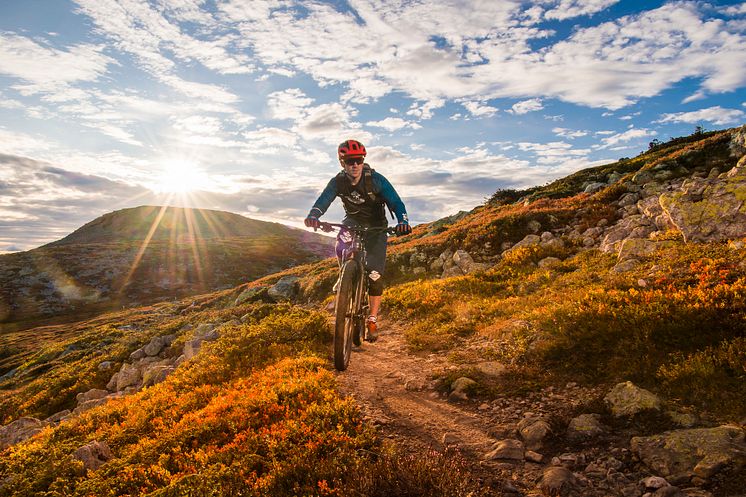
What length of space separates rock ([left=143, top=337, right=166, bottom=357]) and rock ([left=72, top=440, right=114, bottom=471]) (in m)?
11.8

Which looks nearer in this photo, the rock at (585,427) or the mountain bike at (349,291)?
the rock at (585,427)

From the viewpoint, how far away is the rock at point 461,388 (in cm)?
743

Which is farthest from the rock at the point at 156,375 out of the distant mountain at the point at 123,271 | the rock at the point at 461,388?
the distant mountain at the point at 123,271

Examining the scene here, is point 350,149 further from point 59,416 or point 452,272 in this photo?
point 59,416

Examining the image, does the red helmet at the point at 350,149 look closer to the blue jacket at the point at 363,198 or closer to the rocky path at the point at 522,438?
the blue jacket at the point at 363,198

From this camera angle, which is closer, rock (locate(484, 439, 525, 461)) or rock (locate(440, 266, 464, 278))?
rock (locate(484, 439, 525, 461))

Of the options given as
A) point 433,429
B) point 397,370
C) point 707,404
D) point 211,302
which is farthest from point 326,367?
point 211,302

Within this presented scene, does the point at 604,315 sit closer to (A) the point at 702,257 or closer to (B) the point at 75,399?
(A) the point at 702,257

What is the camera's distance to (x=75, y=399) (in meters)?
16.6

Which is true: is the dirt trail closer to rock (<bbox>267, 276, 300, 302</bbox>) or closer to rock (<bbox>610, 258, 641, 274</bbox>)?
rock (<bbox>610, 258, 641, 274</bbox>)

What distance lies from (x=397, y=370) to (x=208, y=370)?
5.63 metres

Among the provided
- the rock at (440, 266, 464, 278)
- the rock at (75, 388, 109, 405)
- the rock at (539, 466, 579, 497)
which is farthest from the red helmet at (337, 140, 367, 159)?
the rock at (75, 388, 109, 405)

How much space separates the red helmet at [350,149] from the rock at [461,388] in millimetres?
5233

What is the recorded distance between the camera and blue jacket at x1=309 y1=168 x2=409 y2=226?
9.20 meters
